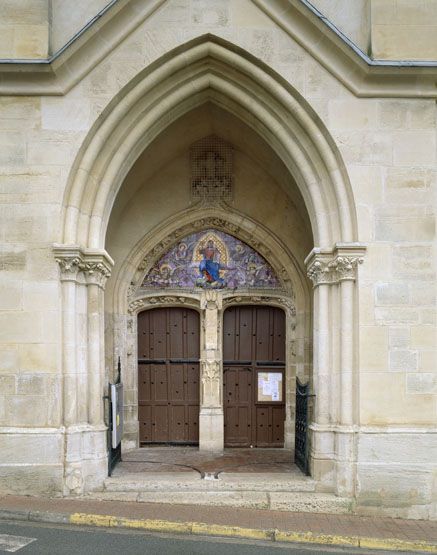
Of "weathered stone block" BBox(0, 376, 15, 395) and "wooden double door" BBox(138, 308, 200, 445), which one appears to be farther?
"wooden double door" BBox(138, 308, 200, 445)

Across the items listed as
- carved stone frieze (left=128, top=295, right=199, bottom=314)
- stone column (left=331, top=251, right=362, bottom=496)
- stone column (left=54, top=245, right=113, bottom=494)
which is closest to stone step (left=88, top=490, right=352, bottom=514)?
stone column (left=331, top=251, right=362, bottom=496)

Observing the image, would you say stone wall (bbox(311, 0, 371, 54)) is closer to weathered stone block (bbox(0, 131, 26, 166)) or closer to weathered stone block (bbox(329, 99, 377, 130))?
weathered stone block (bbox(329, 99, 377, 130))

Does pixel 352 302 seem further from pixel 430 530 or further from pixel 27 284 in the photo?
pixel 27 284

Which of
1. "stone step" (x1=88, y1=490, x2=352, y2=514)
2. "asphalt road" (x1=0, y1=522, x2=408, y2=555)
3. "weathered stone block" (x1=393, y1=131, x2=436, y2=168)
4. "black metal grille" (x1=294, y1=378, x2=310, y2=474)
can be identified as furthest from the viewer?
"black metal grille" (x1=294, y1=378, x2=310, y2=474)

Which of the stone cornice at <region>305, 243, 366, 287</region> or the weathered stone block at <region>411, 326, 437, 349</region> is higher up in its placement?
the stone cornice at <region>305, 243, 366, 287</region>

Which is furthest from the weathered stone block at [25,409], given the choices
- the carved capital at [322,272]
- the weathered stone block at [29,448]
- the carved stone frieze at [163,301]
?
the carved capital at [322,272]

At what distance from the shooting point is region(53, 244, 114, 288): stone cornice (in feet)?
25.3

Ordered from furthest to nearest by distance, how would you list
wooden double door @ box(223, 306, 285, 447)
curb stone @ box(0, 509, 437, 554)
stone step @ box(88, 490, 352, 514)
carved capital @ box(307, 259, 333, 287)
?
wooden double door @ box(223, 306, 285, 447) < carved capital @ box(307, 259, 333, 287) < stone step @ box(88, 490, 352, 514) < curb stone @ box(0, 509, 437, 554)

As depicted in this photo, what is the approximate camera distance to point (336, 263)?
7871mm

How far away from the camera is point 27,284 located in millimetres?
7723

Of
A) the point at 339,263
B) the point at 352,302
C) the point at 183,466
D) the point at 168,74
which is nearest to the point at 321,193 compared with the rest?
the point at 339,263

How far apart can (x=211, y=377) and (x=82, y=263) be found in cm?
335

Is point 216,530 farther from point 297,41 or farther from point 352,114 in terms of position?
point 297,41

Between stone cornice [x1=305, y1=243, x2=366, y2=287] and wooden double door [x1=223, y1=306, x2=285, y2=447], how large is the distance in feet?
8.04
